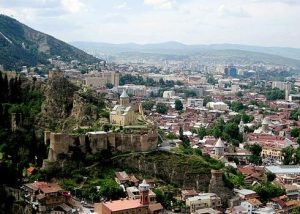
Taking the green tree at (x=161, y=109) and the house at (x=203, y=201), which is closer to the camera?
the house at (x=203, y=201)

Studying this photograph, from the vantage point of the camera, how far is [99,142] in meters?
39.4

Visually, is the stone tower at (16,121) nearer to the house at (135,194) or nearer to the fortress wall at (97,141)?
the fortress wall at (97,141)

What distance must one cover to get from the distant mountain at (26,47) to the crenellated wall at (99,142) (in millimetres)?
51684

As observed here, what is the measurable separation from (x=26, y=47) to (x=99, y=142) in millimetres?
83995

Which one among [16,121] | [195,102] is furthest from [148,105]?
[16,121]

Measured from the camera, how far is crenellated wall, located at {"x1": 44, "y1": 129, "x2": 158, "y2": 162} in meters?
38.3

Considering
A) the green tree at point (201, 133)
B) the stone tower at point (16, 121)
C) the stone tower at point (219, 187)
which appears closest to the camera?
the stone tower at point (219, 187)

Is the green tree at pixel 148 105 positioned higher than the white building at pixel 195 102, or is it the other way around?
the green tree at pixel 148 105

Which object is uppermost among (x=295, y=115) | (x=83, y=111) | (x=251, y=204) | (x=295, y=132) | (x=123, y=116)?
(x=83, y=111)

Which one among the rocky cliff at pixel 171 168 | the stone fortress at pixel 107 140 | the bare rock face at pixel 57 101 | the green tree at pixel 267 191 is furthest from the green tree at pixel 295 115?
the rocky cliff at pixel 171 168

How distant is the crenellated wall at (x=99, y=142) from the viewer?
126ft

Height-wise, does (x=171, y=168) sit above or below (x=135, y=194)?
above

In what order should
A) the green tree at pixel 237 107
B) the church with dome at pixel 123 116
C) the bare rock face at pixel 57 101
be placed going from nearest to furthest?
the church with dome at pixel 123 116 → the bare rock face at pixel 57 101 → the green tree at pixel 237 107

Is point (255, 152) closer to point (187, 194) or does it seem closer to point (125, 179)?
point (187, 194)
